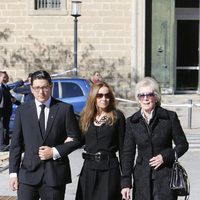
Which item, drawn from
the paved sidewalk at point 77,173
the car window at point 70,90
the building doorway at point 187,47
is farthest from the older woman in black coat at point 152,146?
the building doorway at point 187,47

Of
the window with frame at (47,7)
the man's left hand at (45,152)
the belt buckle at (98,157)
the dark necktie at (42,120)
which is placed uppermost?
the window with frame at (47,7)

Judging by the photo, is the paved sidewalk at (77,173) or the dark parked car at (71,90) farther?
the dark parked car at (71,90)

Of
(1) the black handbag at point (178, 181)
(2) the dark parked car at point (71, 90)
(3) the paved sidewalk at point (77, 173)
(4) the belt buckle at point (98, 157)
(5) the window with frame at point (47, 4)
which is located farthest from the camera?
(5) the window with frame at point (47, 4)

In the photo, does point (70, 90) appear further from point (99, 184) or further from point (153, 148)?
point (153, 148)

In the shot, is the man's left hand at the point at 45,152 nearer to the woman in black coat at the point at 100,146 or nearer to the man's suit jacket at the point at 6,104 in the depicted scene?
the woman in black coat at the point at 100,146

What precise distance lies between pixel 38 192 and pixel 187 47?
717 inches

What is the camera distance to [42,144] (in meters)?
5.07

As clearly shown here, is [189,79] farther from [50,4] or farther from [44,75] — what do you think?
[44,75]

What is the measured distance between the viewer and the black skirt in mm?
5492

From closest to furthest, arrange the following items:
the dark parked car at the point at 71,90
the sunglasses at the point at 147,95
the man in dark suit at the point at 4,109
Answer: the sunglasses at the point at 147,95 < the man in dark suit at the point at 4,109 < the dark parked car at the point at 71,90

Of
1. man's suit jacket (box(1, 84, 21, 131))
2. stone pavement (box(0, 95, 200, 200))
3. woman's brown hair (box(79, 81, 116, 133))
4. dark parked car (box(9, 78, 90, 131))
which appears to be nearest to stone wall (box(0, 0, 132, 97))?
stone pavement (box(0, 95, 200, 200))

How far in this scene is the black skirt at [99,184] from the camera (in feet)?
18.0

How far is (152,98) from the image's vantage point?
5.02m

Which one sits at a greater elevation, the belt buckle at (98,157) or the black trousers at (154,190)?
the belt buckle at (98,157)
